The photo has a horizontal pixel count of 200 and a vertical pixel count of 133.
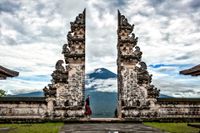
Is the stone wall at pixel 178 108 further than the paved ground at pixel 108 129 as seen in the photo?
Yes

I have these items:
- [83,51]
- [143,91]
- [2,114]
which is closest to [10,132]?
[2,114]

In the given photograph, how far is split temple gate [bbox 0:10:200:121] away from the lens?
20.1m

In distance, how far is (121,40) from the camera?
71.4 ft

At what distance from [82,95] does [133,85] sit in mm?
3323

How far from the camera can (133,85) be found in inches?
837

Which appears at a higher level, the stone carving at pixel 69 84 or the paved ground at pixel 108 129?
the stone carving at pixel 69 84

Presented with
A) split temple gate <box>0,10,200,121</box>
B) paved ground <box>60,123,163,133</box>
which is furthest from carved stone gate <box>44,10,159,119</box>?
paved ground <box>60,123,163,133</box>

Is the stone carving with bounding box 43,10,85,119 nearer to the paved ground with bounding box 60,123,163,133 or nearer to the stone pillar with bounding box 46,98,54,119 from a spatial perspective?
the stone pillar with bounding box 46,98,54,119

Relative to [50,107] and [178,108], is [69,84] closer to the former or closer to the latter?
[50,107]

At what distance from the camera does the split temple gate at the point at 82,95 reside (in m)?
20.1

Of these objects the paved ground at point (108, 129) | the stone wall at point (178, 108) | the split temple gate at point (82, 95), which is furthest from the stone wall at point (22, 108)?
the stone wall at point (178, 108)

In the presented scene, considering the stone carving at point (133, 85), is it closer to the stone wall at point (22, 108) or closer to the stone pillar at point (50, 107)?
the stone pillar at point (50, 107)

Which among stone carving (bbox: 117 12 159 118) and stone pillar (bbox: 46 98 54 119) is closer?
stone pillar (bbox: 46 98 54 119)

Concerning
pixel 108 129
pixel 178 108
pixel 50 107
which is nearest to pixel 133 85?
pixel 178 108
